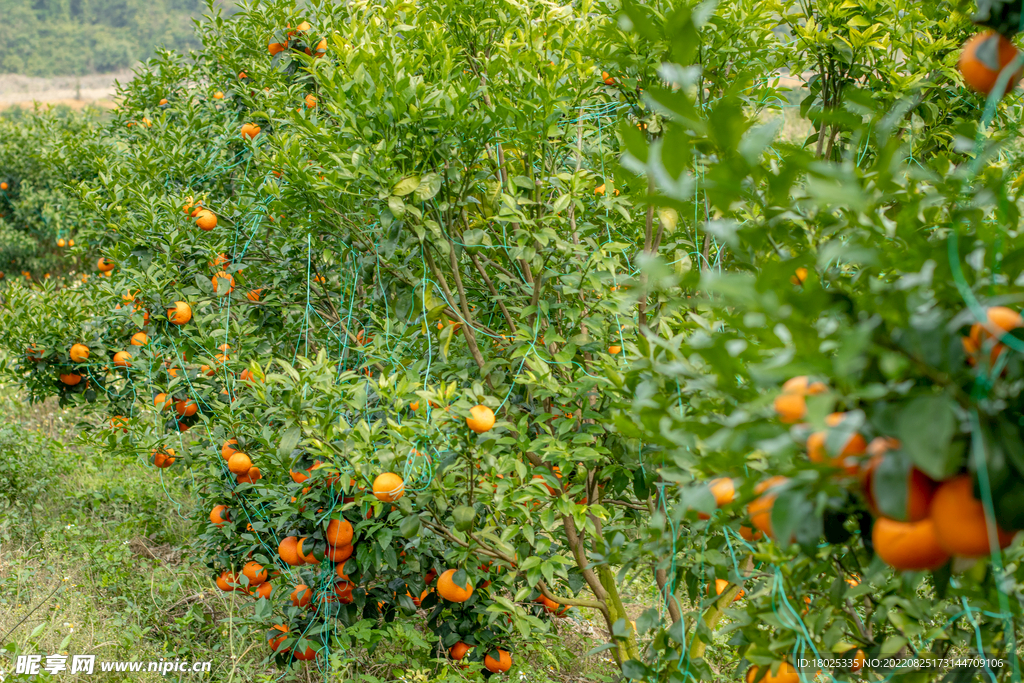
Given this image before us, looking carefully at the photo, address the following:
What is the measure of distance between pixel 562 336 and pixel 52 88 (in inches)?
1261

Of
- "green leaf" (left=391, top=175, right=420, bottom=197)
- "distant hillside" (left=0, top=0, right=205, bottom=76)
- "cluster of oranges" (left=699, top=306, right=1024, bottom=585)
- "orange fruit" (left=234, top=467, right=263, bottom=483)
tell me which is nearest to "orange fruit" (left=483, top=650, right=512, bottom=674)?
"orange fruit" (left=234, top=467, right=263, bottom=483)

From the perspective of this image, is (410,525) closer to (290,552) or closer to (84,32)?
(290,552)

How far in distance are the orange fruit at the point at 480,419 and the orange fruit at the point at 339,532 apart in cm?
52

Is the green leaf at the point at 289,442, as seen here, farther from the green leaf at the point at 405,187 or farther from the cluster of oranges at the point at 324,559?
the green leaf at the point at 405,187

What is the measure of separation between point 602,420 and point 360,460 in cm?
57

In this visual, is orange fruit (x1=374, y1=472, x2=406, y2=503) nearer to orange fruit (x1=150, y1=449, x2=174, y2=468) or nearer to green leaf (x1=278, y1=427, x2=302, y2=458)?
green leaf (x1=278, y1=427, x2=302, y2=458)

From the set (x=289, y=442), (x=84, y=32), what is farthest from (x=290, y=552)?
(x=84, y=32)

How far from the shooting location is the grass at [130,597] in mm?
2475

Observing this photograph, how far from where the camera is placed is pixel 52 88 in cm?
2667

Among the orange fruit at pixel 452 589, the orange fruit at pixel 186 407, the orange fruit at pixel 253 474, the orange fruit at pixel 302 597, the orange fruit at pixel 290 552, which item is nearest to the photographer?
the orange fruit at pixel 452 589

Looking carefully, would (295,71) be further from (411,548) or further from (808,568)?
(808,568)

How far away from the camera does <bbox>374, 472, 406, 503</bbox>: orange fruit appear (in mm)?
1562

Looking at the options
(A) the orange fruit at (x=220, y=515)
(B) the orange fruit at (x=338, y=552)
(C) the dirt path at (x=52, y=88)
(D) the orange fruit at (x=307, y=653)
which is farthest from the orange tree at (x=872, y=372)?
(C) the dirt path at (x=52, y=88)

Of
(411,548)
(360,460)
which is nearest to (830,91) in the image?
(360,460)
